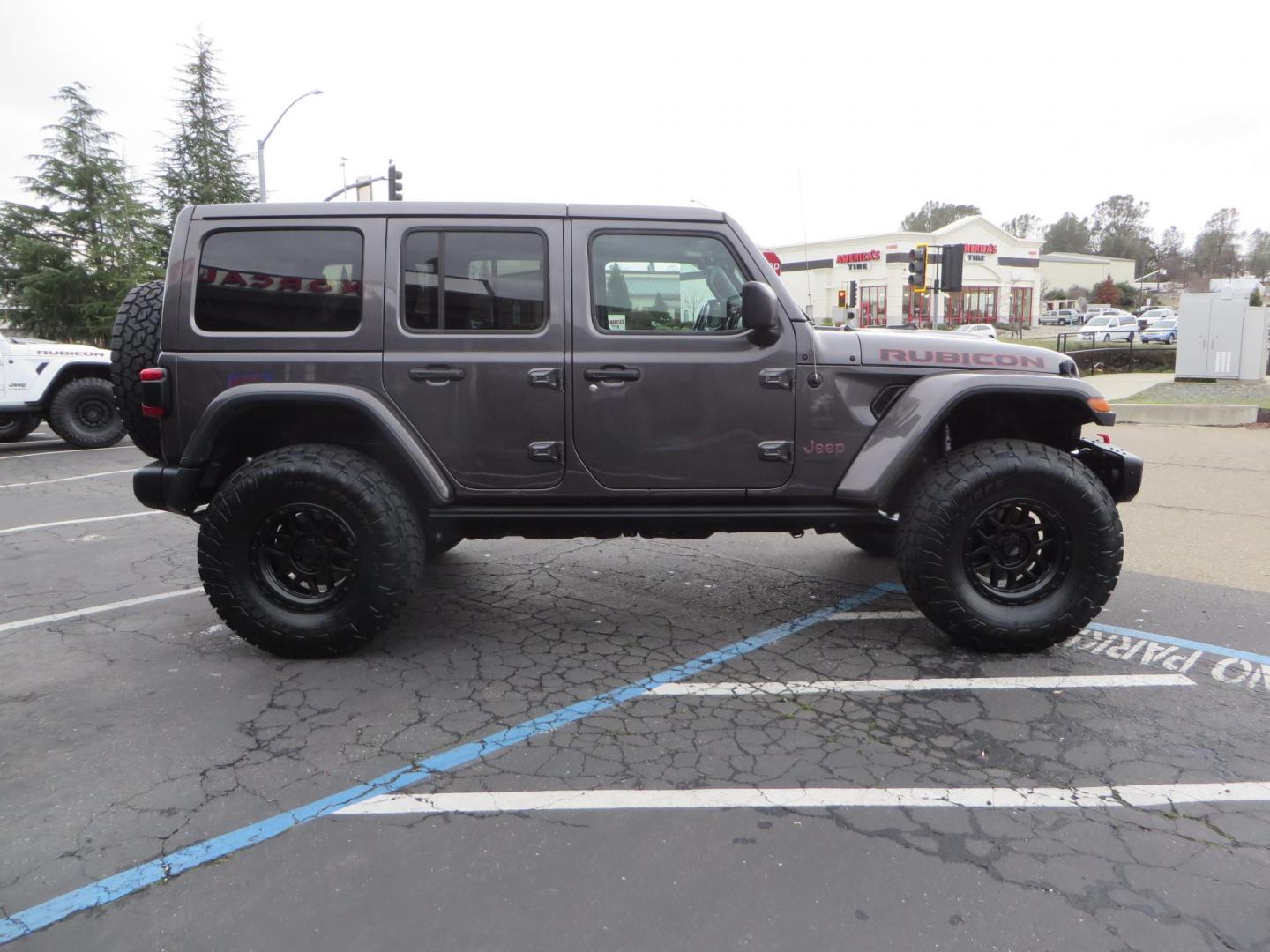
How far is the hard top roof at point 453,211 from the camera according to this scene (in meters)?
3.98

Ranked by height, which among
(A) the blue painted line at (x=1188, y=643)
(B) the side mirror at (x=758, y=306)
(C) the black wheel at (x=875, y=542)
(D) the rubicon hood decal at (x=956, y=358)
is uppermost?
(B) the side mirror at (x=758, y=306)

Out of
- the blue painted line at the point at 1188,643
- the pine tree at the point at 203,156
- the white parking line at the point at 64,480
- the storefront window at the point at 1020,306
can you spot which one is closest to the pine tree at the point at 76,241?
the pine tree at the point at 203,156

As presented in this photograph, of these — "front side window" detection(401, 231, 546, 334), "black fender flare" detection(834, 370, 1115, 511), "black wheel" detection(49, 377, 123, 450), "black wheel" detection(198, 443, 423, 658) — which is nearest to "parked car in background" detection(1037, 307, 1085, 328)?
"black wheel" detection(49, 377, 123, 450)

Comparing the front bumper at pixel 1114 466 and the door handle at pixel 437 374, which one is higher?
the door handle at pixel 437 374

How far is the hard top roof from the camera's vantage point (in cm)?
398

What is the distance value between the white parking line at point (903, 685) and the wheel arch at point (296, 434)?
144 cm

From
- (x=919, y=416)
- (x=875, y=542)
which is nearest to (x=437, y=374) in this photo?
(x=919, y=416)

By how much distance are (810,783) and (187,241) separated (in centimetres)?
355

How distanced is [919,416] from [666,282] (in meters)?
1.31

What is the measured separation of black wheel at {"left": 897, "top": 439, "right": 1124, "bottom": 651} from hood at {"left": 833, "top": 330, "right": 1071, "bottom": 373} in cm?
39

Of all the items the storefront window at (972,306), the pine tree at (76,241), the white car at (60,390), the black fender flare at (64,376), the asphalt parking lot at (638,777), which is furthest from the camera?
the storefront window at (972,306)

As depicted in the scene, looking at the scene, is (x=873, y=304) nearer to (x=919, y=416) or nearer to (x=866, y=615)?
(x=866, y=615)

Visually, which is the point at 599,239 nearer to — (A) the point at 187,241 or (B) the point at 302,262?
(B) the point at 302,262

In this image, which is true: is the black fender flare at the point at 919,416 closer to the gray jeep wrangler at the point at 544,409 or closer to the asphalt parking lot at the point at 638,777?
the gray jeep wrangler at the point at 544,409
